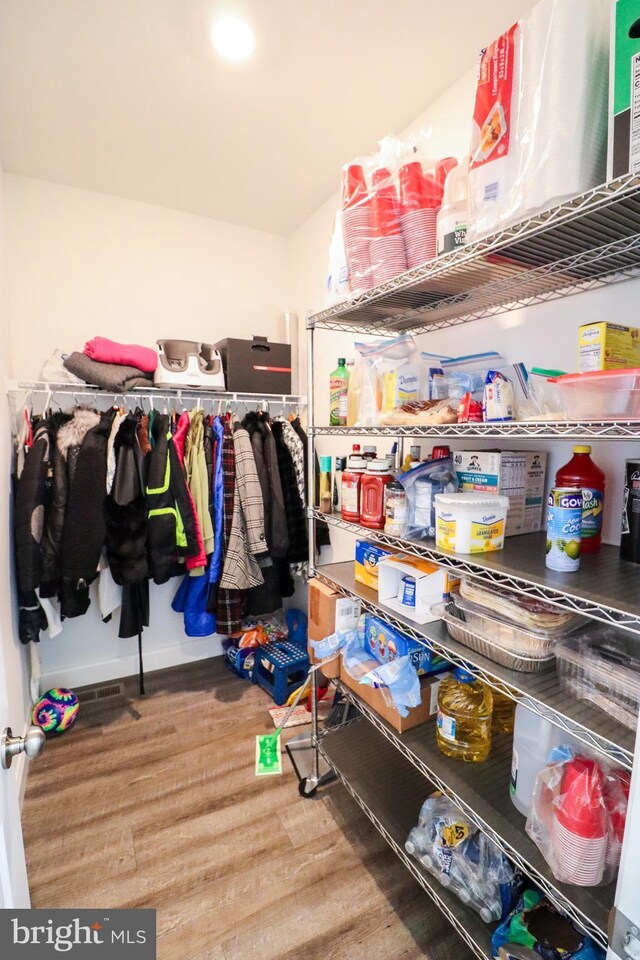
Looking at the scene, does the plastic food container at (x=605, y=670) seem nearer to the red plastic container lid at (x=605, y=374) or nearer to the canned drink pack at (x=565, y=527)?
the canned drink pack at (x=565, y=527)

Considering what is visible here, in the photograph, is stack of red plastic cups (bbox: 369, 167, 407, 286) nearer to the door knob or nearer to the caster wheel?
the door knob

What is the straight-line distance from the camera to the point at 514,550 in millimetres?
1138

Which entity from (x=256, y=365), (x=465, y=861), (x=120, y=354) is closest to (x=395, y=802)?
(x=465, y=861)

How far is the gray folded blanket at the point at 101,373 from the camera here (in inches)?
79.3

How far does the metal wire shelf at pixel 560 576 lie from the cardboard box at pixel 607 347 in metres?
0.43

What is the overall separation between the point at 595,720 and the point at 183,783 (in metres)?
1.65

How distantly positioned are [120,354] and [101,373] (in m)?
0.14

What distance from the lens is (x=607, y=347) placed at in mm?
838

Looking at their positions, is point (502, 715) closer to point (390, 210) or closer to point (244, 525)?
point (244, 525)

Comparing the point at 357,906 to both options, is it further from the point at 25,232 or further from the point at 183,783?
the point at 25,232

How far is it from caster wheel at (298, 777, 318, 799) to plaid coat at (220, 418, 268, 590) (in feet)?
2.86

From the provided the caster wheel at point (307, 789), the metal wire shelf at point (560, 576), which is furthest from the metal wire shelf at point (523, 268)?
the caster wheel at point (307, 789)

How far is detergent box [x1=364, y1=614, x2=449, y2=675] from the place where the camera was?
138cm

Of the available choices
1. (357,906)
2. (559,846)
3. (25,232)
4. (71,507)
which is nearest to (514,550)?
(559,846)
